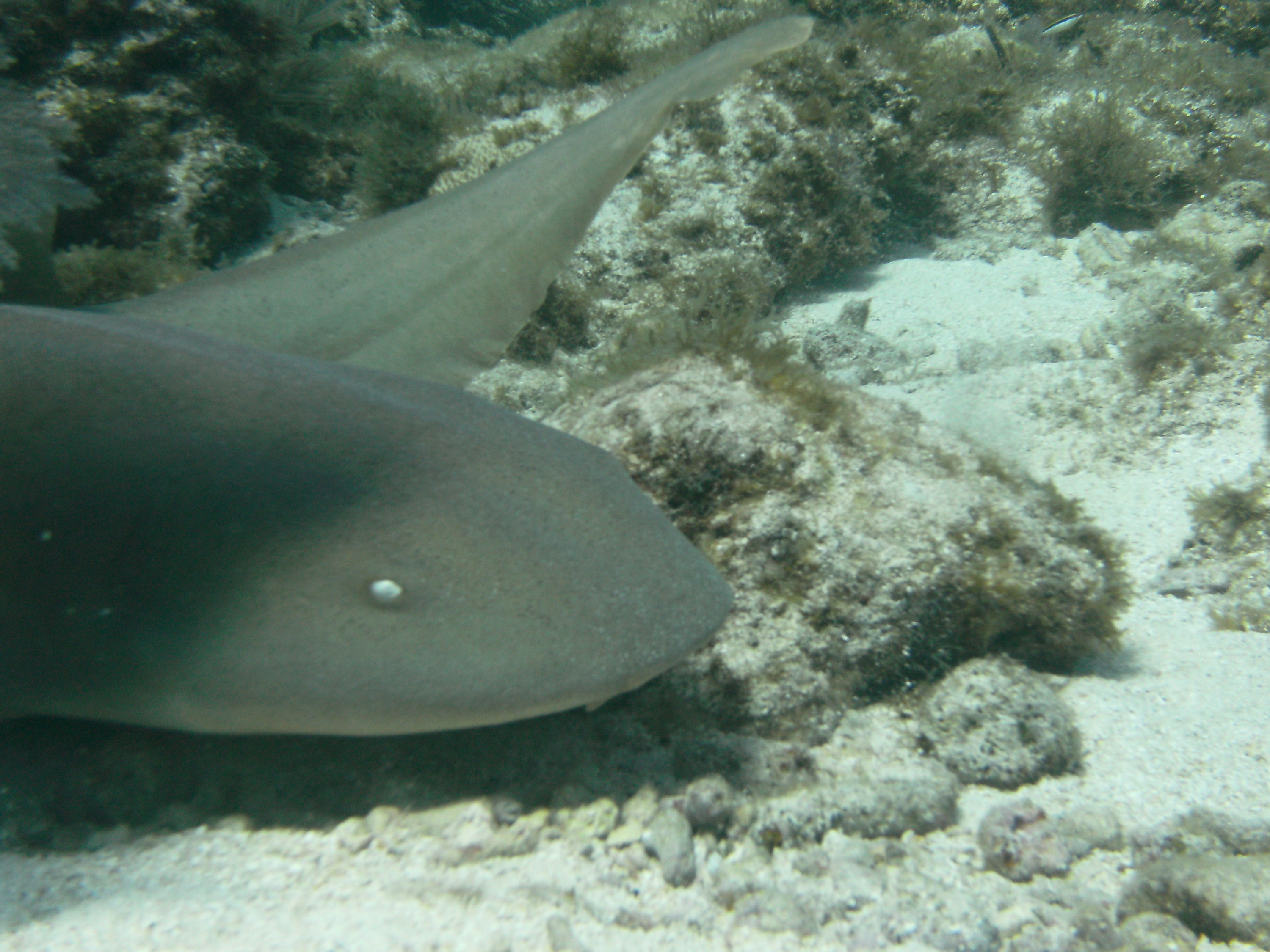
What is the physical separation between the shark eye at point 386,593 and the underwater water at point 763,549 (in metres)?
0.19

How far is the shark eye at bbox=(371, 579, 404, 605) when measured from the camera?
1.79m

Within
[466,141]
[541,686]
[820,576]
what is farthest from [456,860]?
[466,141]

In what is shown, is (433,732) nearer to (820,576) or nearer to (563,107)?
(820,576)

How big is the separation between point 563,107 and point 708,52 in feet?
11.6

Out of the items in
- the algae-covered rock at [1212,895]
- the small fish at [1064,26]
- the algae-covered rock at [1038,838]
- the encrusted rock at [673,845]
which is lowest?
the encrusted rock at [673,845]

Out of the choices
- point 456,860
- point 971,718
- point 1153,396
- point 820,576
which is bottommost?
point 456,860

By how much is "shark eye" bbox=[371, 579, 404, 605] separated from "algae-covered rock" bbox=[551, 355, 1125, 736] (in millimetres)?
1138

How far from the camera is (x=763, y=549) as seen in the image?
2.77m

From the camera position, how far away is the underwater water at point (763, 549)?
1920 mm

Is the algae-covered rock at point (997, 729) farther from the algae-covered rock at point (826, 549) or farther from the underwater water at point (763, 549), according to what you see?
the algae-covered rock at point (826, 549)

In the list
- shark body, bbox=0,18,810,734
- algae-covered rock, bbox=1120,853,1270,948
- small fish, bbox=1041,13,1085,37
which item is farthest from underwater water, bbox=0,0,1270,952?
small fish, bbox=1041,13,1085,37

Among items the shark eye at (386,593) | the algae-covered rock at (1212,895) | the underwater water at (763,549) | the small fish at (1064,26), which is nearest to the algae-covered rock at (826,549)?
the underwater water at (763,549)

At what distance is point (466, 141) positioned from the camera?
265 inches

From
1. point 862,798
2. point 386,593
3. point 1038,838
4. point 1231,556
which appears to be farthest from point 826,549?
point 1231,556
